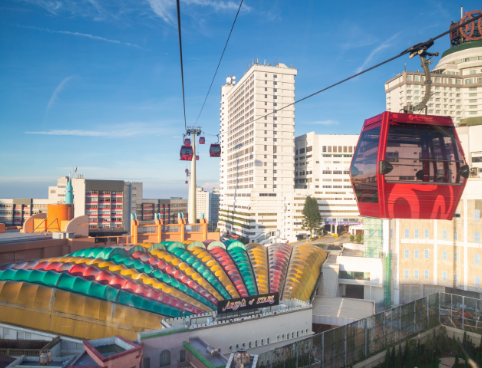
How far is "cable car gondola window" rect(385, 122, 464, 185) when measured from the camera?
36.8ft

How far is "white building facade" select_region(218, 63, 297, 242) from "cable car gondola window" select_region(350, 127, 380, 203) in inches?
2663

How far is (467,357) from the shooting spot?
2517 cm

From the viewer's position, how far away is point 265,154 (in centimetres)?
8694

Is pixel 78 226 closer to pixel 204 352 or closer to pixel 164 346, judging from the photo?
pixel 164 346

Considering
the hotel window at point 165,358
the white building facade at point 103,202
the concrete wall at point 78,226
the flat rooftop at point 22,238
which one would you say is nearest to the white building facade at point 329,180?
the white building facade at point 103,202

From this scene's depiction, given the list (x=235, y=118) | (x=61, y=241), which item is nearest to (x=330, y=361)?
(x=61, y=241)

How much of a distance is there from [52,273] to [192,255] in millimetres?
12581

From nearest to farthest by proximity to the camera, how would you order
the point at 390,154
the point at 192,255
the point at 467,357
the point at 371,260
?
the point at 390,154, the point at 467,357, the point at 192,255, the point at 371,260

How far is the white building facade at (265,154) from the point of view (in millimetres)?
81562

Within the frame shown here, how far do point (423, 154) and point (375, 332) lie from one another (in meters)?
18.6

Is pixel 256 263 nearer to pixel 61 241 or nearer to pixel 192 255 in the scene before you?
pixel 192 255

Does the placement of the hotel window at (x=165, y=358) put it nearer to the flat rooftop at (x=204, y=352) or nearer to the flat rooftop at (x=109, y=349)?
the flat rooftop at (x=204, y=352)

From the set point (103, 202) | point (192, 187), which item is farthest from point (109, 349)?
point (103, 202)

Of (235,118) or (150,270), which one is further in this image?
(235,118)
